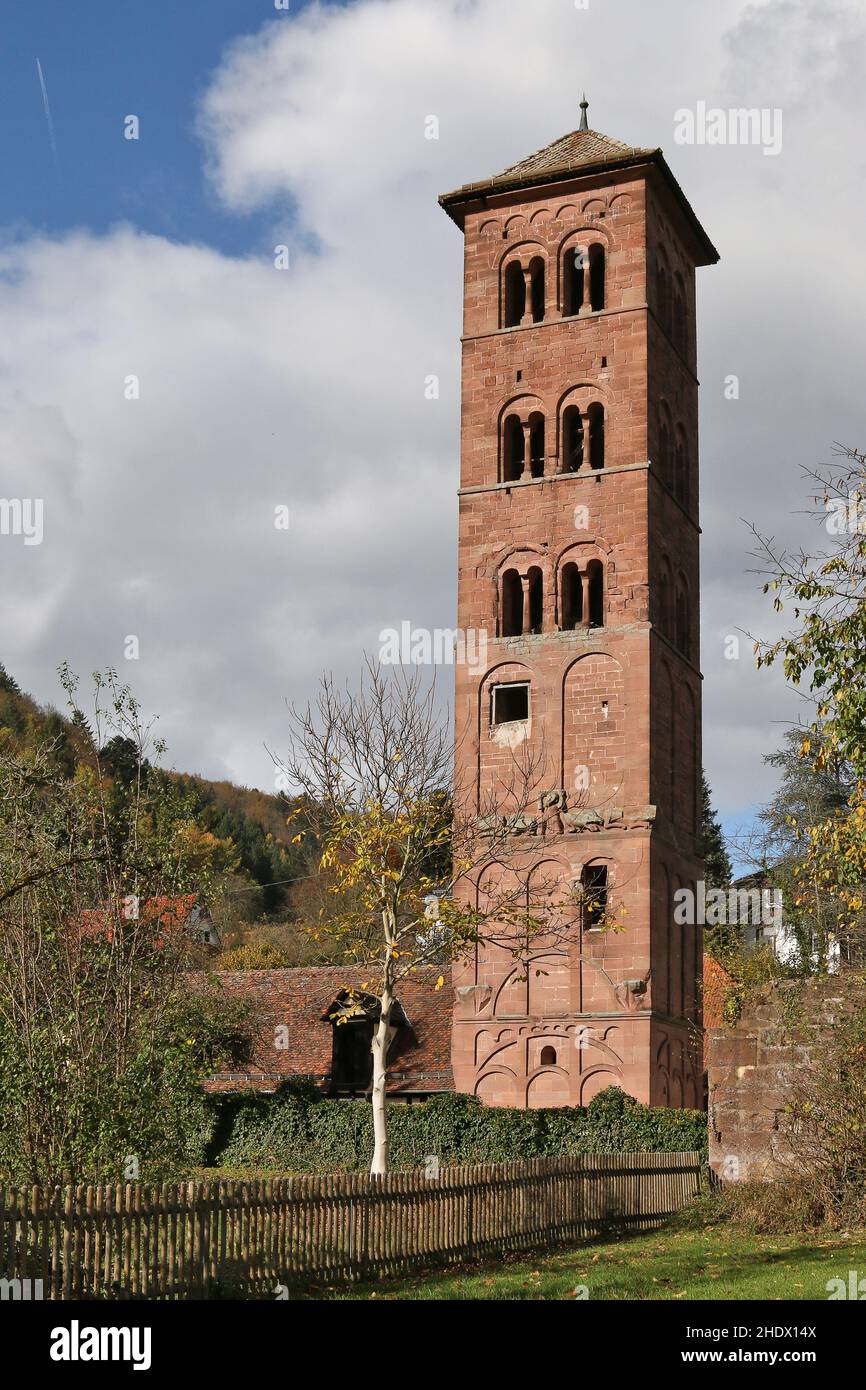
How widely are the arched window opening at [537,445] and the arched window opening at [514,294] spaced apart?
318 centimetres

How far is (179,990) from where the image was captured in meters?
21.8

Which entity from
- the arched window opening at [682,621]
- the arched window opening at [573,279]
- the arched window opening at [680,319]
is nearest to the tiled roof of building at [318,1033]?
the arched window opening at [682,621]

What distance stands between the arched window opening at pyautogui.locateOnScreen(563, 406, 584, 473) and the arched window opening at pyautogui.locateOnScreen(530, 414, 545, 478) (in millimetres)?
745

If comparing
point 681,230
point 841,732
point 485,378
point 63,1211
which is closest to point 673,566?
point 485,378

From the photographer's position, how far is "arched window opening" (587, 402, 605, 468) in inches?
1767

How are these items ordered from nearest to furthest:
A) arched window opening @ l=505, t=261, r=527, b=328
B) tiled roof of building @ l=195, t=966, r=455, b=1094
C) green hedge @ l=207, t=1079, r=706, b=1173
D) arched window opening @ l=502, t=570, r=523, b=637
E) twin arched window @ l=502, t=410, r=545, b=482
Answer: green hedge @ l=207, t=1079, r=706, b=1173
tiled roof of building @ l=195, t=966, r=455, b=1094
arched window opening @ l=502, t=570, r=523, b=637
twin arched window @ l=502, t=410, r=545, b=482
arched window opening @ l=505, t=261, r=527, b=328

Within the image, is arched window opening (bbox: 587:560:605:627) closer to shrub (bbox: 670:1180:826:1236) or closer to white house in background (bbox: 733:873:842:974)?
white house in background (bbox: 733:873:842:974)

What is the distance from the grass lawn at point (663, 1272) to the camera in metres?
15.6

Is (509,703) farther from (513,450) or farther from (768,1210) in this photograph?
(768,1210)

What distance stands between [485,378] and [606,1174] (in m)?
27.4

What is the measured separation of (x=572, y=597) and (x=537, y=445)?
16.2 feet

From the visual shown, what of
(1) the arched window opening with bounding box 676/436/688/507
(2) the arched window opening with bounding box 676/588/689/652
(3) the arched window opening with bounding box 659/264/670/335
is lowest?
(2) the arched window opening with bounding box 676/588/689/652

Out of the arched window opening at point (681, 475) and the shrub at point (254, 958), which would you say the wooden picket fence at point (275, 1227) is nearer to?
the arched window opening at point (681, 475)

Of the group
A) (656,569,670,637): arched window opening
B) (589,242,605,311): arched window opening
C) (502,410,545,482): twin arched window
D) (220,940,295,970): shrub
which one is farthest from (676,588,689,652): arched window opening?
(220,940,295,970): shrub
